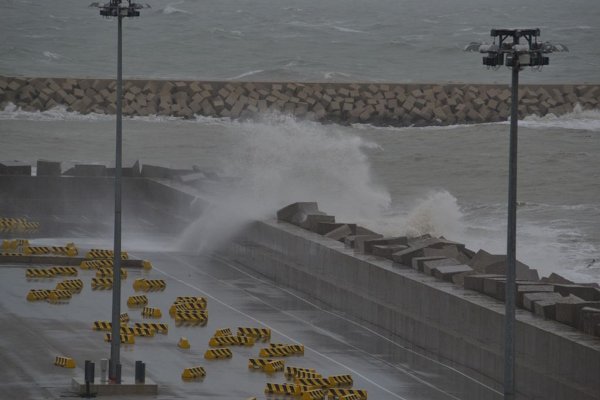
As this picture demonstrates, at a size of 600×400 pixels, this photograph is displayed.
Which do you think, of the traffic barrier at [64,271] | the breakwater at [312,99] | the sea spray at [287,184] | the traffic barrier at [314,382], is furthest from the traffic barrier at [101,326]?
the breakwater at [312,99]

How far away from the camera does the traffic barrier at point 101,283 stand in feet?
96.7

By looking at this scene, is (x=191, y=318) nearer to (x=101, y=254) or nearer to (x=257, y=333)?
(x=257, y=333)

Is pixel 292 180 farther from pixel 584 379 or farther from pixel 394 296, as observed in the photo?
pixel 584 379

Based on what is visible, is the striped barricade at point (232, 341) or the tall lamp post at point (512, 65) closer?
the tall lamp post at point (512, 65)

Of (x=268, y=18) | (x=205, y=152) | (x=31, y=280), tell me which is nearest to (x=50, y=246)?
(x=31, y=280)

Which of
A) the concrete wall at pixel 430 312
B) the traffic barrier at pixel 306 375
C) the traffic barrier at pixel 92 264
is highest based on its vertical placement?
the concrete wall at pixel 430 312

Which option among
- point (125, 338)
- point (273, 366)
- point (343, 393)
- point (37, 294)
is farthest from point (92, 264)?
point (343, 393)

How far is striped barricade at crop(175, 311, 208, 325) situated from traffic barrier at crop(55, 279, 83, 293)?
2936mm

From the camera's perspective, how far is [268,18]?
130m

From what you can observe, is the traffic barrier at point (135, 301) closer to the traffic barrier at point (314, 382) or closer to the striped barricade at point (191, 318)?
the striped barricade at point (191, 318)

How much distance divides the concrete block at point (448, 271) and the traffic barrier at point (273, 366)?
11.6 ft

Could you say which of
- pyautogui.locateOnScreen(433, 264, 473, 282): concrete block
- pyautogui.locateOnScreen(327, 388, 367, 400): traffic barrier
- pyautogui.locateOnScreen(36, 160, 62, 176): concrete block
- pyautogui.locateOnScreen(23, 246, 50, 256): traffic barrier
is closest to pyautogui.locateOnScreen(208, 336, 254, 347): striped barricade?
pyautogui.locateOnScreen(433, 264, 473, 282): concrete block

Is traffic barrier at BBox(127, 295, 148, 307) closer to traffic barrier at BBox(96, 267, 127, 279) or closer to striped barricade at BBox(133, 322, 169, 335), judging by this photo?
striped barricade at BBox(133, 322, 169, 335)

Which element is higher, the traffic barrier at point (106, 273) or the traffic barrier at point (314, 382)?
the traffic barrier at point (106, 273)
